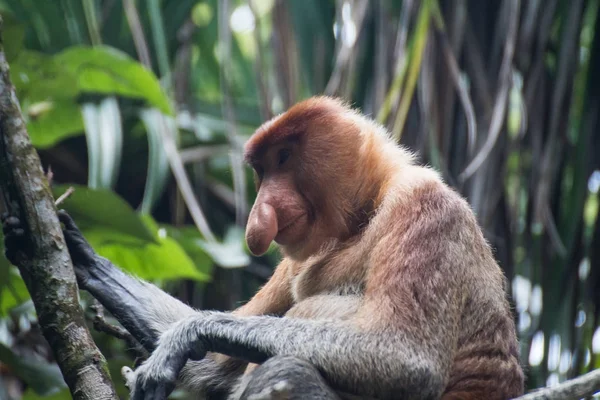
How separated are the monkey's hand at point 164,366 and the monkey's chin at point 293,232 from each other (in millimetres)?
557

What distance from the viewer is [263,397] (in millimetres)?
3029

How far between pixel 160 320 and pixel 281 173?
0.91 meters

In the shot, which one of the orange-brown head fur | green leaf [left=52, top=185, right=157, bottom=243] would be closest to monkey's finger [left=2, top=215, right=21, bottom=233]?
green leaf [left=52, top=185, right=157, bottom=243]

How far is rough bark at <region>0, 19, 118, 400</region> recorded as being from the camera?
3129mm

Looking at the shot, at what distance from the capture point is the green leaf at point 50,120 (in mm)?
4730

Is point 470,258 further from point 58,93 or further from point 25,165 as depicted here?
point 58,93

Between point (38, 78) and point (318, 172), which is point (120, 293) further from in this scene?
point (38, 78)

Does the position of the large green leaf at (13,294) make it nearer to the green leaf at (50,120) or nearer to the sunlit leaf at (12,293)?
the sunlit leaf at (12,293)

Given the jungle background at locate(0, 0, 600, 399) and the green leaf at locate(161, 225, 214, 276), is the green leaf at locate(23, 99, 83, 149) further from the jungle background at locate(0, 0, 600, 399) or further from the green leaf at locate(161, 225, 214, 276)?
the green leaf at locate(161, 225, 214, 276)

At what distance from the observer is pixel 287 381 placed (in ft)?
10.6

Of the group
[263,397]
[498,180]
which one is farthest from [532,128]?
[263,397]

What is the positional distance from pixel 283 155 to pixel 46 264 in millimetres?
1246

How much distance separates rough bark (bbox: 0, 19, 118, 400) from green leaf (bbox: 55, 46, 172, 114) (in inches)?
55.3

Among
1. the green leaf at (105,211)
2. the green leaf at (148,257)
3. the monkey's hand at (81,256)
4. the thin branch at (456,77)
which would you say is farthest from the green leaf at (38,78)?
the thin branch at (456,77)
